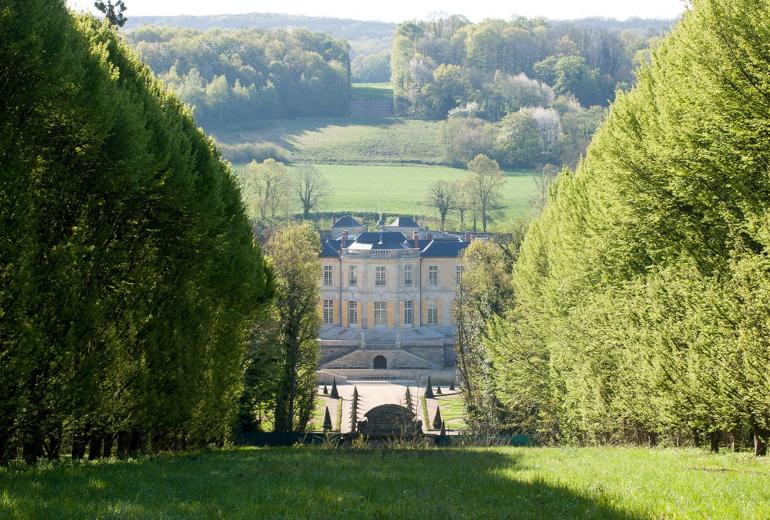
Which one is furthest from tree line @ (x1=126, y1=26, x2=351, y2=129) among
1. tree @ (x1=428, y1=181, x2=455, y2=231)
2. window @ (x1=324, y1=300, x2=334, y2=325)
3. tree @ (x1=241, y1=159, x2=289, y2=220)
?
window @ (x1=324, y1=300, x2=334, y2=325)

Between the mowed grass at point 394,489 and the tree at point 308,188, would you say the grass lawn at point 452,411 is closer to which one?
the mowed grass at point 394,489

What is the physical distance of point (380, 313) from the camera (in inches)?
3236

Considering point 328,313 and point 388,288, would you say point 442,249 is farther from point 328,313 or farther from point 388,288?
point 328,313

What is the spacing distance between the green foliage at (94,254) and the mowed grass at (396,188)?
87.7m

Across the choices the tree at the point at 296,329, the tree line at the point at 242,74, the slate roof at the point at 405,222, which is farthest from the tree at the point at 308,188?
the tree at the point at 296,329

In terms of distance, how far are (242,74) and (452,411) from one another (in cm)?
12547

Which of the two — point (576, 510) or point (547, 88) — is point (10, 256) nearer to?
point (576, 510)

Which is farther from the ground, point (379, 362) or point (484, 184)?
point (484, 184)

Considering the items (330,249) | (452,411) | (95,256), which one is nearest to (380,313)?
(330,249)

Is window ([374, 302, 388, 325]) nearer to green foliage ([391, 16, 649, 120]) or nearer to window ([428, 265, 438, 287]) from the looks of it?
window ([428, 265, 438, 287])

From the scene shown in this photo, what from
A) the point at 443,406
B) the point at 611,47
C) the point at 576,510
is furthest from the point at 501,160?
the point at 576,510

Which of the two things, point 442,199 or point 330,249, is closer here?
point 330,249

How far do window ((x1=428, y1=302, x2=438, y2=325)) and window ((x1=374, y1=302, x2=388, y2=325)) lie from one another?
391 cm

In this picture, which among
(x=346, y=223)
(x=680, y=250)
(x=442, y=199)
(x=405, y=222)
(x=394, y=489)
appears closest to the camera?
(x=394, y=489)
